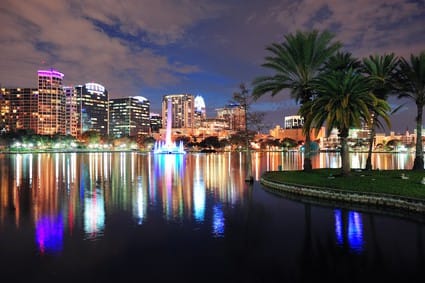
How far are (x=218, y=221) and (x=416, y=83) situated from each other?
23.5m

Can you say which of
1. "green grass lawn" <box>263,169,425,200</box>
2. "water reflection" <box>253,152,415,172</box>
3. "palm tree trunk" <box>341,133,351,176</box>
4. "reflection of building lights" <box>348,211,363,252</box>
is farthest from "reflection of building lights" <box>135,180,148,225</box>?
"water reflection" <box>253,152,415,172</box>

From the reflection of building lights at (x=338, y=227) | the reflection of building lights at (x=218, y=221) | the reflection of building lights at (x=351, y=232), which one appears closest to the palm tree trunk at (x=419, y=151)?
the reflection of building lights at (x=338, y=227)

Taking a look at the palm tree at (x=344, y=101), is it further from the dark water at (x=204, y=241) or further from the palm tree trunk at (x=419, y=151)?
the palm tree trunk at (x=419, y=151)

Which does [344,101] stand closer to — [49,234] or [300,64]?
[300,64]

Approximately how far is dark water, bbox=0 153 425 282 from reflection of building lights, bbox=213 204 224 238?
4 cm

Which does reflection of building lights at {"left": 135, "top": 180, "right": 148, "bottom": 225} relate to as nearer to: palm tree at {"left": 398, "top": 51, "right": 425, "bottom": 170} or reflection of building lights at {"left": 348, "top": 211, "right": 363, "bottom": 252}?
reflection of building lights at {"left": 348, "top": 211, "right": 363, "bottom": 252}

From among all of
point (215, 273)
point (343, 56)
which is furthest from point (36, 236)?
point (343, 56)

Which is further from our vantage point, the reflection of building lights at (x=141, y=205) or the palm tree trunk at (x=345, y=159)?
the palm tree trunk at (x=345, y=159)

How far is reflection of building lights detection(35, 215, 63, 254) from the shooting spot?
39.3 feet

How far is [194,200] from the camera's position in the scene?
68.8ft

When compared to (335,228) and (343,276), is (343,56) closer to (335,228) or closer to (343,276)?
(335,228)

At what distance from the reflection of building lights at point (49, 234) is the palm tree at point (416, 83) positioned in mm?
27673

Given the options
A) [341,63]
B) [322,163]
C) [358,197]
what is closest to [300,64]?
[341,63]

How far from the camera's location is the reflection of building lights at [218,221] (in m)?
13.8
